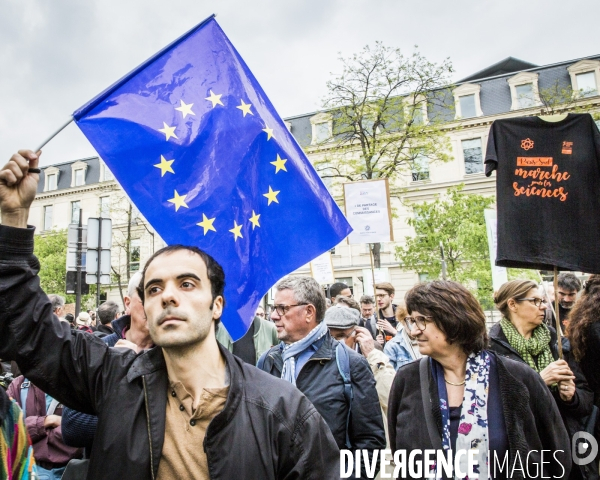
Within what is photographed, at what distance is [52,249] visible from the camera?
40531 millimetres

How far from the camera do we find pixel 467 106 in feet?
115

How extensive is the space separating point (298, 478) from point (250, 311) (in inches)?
51.5

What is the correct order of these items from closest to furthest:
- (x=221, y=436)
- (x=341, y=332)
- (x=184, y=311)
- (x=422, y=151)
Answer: (x=221, y=436), (x=184, y=311), (x=341, y=332), (x=422, y=151)

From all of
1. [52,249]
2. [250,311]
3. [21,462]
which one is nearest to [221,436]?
[21,462]

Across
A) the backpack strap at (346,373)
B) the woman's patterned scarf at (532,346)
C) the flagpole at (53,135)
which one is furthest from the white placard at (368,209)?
the flagpole at (53,135)

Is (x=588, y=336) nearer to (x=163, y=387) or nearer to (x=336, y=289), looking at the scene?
(x=163, y=387)

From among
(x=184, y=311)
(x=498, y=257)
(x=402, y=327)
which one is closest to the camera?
(x=184, y=311)

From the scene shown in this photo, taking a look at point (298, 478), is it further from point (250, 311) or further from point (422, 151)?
point (422, 151)

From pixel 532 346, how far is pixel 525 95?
3171 centimetres

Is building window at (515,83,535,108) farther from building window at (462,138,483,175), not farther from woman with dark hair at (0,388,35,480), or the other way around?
woman with dark hair at (0,388,35,480)

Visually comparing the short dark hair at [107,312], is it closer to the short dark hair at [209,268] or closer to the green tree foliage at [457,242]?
the short dark hair at [209,268]

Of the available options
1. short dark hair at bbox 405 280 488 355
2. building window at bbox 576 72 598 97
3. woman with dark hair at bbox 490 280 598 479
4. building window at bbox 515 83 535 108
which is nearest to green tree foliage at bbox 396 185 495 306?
building window at bbox 515 83 535 108

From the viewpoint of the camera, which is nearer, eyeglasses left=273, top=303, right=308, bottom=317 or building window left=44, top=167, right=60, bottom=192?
eyeglasses left=273, top=303, right=308, bottom=317

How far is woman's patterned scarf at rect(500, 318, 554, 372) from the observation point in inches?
152
